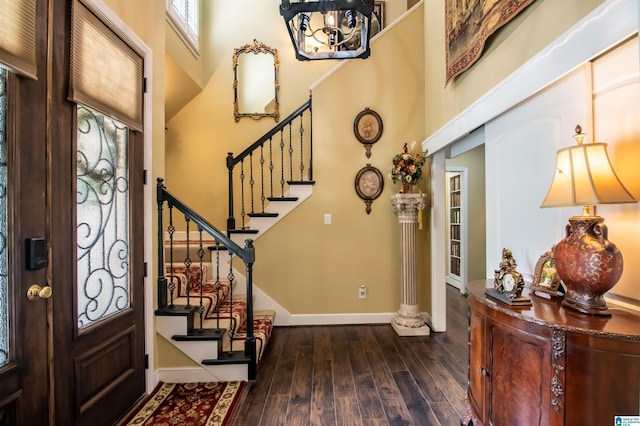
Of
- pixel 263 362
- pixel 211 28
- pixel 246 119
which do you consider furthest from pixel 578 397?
pixel 211 28

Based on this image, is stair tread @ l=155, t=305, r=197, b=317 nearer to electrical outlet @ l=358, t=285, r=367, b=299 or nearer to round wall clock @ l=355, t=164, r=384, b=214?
electrical outlet @ l=358, t=285, r=367, b=299

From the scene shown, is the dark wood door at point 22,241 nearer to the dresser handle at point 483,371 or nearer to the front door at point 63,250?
the front door at point 63,250

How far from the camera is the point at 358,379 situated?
237 cm

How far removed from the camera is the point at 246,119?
4.30 m

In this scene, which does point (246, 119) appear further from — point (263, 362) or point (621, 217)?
point (621, 217)

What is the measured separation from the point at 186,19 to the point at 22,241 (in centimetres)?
347

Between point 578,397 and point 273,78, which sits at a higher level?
point 273,78

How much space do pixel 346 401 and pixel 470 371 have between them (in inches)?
35.2

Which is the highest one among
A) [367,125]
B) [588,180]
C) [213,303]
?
[367,125]

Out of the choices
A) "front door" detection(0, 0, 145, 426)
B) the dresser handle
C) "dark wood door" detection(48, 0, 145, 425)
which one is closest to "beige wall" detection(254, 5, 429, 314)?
"dark wood door" detection(48, 0, 145, 425)

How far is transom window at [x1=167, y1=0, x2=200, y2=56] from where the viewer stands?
3289mm

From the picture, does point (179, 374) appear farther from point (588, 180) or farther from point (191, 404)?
point (588, 180)

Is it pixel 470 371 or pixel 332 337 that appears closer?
pixel 470 371

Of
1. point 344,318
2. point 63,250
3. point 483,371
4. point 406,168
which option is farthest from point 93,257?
point 406,168
